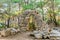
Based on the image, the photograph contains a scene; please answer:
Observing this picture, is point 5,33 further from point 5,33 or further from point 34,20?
point 34,20

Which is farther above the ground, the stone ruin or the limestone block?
the stone ruin

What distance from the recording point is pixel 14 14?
5219mm

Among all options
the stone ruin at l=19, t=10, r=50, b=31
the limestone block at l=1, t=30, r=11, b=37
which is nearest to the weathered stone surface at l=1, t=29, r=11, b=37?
the limestone block at l=1, t=30, r=11, b=37

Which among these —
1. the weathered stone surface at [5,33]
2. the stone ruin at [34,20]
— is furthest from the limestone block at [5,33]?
the stone ruin at [34,20]

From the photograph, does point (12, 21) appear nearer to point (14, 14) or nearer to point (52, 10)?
point (14, 14)

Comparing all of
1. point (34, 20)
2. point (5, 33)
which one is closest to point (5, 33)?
point (5, 33)

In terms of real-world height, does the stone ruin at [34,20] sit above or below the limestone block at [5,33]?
above

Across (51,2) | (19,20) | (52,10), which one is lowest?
(19,20)

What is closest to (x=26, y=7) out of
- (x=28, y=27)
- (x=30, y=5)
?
(x=30, y=5)

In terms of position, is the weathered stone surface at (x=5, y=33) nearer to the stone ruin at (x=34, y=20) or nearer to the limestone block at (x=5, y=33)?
the limestone block at (x=5, y=33)

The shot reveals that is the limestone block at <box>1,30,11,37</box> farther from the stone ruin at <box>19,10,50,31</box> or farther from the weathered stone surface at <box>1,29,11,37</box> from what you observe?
the stone ruin at <box>19,10,50,31</box>

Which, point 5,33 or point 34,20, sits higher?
point 34,20

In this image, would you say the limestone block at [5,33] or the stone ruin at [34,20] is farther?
the stone ruin at [34,20]

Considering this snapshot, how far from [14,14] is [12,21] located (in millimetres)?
361
